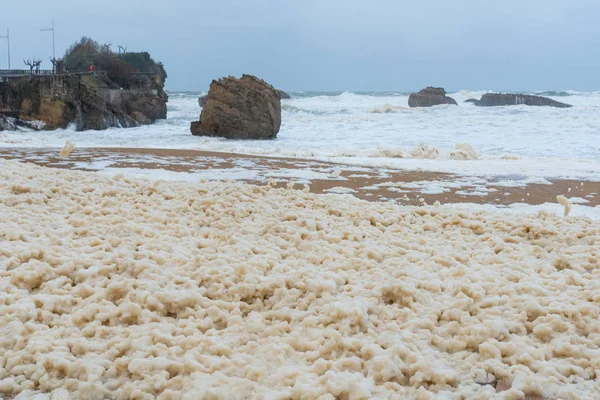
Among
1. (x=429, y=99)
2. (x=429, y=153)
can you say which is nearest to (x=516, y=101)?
(x=429, y=99)

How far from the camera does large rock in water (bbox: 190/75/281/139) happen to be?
1811cm

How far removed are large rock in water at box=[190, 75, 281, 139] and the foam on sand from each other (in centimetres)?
1367

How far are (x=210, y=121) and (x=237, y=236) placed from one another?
14985 mm

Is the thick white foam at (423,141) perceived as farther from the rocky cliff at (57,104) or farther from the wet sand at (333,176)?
the wet sand at (333,176)

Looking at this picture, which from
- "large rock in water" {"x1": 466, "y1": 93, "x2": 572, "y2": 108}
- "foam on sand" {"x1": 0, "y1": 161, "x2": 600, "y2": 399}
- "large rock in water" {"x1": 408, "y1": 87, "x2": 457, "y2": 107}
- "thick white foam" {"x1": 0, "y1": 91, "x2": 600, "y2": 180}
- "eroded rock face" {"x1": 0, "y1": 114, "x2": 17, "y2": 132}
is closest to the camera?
"foam on sand" {"x1": 0, "y1": 161, "x2": 600, "y2": 399}

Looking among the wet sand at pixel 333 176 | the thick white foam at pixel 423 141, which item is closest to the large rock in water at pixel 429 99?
the thick white foam at pixel 423 141

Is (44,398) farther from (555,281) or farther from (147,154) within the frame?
(147,154)

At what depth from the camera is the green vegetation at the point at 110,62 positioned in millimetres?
33156

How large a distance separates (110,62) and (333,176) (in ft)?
96.7

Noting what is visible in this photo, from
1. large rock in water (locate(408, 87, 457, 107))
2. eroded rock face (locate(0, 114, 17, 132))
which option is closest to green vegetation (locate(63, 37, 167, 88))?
eroded rock face (locate(0, 114, 17, 132))

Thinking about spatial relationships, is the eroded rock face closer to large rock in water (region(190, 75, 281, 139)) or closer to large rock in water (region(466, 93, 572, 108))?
large rock in water (region(190, 75, 281, 139))

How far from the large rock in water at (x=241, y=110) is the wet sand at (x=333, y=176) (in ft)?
20.7

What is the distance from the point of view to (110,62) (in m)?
34.3

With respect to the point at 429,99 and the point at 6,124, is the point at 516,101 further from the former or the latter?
the point at 6,124
